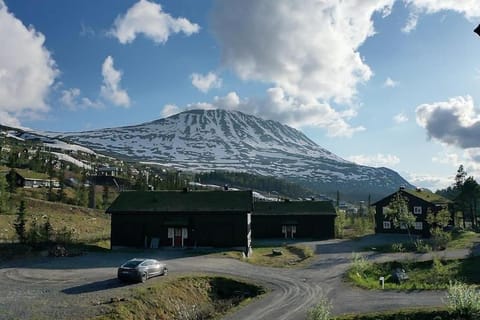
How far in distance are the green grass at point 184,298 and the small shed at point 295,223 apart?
120ft

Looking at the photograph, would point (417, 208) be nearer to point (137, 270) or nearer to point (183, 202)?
point (183, 202)

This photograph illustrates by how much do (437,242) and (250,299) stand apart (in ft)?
111

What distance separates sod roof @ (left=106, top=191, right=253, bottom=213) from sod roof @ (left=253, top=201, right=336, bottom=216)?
58.9 feet

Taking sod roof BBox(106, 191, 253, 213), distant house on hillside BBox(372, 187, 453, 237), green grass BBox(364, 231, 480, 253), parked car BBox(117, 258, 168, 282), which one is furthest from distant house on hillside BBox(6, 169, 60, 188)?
parked car BBox(117, 258, 168, 282)

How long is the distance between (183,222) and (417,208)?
1669 inches

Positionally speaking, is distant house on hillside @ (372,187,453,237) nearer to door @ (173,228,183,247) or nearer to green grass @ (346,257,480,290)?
green grass @ (346,257,480,290)

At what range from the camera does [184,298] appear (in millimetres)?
28078

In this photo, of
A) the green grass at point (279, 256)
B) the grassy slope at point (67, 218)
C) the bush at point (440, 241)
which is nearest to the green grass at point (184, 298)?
the green grass at point (279, 256)

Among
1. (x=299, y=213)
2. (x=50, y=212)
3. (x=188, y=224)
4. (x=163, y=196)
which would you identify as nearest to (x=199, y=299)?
(x=188, y=224)

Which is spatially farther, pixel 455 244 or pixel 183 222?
pixel 455 244

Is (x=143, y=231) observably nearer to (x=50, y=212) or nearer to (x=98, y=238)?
(x=98, y=238)

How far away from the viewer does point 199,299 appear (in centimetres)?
2931

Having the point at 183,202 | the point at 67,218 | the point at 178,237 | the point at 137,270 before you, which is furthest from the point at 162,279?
the point at 67,218

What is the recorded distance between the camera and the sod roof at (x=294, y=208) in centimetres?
6812
